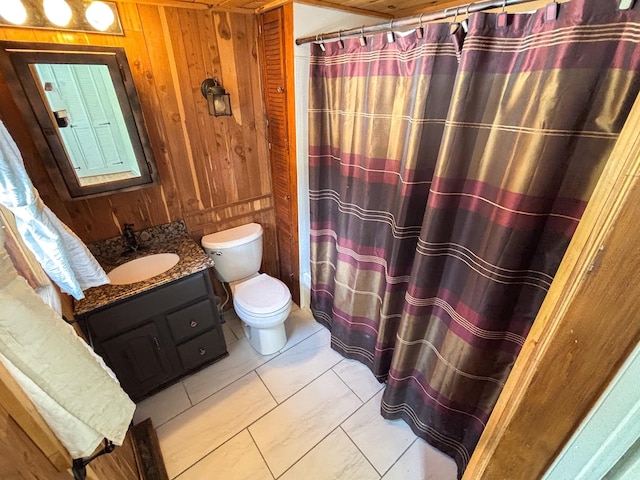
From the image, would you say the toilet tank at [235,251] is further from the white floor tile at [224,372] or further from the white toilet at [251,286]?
the white floor tile at [224,372]

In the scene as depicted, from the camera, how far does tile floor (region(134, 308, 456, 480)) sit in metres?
1.37

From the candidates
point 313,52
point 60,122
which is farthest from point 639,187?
point 60,122

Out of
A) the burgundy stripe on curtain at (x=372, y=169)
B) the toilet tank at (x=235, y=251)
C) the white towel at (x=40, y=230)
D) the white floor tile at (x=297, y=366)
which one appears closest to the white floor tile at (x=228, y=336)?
the white floor tile at (x=297, y=366)

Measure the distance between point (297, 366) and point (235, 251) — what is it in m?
0.84

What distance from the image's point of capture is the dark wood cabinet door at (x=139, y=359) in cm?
144

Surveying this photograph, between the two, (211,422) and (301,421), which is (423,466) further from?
(211,422)

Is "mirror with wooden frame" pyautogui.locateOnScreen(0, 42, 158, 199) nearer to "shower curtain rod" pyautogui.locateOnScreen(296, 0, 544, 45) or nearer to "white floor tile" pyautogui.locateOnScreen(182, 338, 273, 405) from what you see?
"shower curtain rod" pyautogui.locateOnScreen(296, 0, 544, 45)

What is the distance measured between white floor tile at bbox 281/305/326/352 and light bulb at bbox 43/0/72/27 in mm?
2001

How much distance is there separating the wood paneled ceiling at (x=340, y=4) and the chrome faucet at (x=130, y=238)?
3.57 feet

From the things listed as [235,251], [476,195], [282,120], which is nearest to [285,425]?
[235,251]

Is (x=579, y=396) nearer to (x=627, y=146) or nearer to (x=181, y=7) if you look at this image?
(x=627, y=146)

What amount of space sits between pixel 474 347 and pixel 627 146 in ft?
3.16

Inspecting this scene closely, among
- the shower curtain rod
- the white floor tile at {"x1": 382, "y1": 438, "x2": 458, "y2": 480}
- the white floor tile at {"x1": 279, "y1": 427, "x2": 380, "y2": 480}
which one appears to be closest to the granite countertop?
the white floor tile at {"x1": 279, "y1": 427, "x2": 380, "y2": 480}

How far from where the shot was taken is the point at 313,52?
4.91 ft
